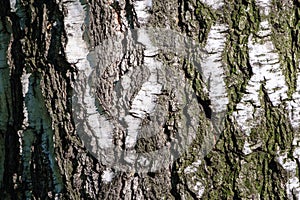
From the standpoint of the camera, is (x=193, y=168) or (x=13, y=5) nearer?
(x=193, y=168)

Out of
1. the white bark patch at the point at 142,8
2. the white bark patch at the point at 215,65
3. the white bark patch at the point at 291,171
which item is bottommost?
the white bark patch at the point at 291,171

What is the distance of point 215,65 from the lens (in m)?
1.55

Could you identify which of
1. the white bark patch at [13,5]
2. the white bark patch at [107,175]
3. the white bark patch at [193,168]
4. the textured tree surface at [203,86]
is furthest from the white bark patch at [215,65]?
the white bark patch at [13,5]

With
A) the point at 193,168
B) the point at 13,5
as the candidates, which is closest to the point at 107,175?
the point at 193,168

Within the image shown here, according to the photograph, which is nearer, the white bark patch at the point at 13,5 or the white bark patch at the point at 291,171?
the white bark patch at the point at 291,171

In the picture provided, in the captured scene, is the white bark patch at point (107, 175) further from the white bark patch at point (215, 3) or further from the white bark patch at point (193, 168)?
the white bark patch at point (215, 3)

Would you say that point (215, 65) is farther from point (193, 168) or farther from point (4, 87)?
point (4, 87)

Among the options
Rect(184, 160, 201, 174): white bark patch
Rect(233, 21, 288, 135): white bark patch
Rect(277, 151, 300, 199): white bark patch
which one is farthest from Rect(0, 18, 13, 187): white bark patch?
Rect(277, 151, 300, 199): white bark patch

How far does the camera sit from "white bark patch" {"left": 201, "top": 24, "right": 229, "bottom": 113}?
1.55 meters

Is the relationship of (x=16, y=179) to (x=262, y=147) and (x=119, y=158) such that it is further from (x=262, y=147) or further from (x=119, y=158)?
(x=262, y=147)

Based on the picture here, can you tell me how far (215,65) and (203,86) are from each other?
2.5 inches

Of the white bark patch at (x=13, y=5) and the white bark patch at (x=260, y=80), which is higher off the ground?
the white bark patch at (x=13, y=5)

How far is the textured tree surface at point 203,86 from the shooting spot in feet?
5.08

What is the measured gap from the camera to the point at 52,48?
161 centimetres
